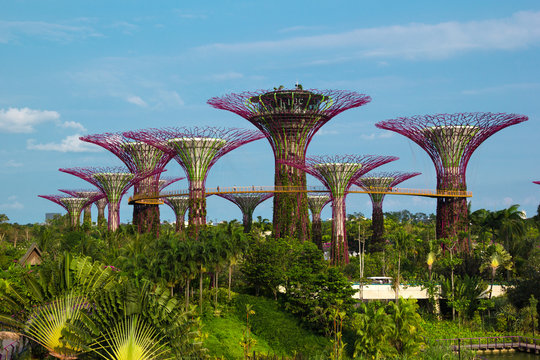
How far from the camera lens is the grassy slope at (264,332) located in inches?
1389

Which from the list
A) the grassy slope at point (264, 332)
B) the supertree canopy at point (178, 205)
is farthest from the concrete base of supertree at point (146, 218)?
the grassy slope at point (264, 332)

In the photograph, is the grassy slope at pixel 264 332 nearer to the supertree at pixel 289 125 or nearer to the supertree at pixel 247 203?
the supertree at pixel 289 125

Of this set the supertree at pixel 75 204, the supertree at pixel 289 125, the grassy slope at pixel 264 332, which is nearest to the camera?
the grassy slope at pixel 264 332

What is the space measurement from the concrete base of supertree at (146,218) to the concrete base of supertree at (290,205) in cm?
1896

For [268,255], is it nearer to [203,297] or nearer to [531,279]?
[203,297]

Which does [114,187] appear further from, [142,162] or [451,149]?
[451,149]

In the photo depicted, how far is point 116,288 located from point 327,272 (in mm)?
23206

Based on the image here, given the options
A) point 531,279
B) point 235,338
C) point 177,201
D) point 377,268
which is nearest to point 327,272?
point 235,338

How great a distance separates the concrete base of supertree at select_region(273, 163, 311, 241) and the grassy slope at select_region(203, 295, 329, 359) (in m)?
14.0

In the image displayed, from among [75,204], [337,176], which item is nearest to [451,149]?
[337,176]

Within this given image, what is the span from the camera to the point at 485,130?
55.2 metres

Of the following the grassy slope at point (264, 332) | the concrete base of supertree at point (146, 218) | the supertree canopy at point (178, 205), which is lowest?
the grassy slope at point (264, 332)

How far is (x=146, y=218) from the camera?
222ft

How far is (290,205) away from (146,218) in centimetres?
2112
